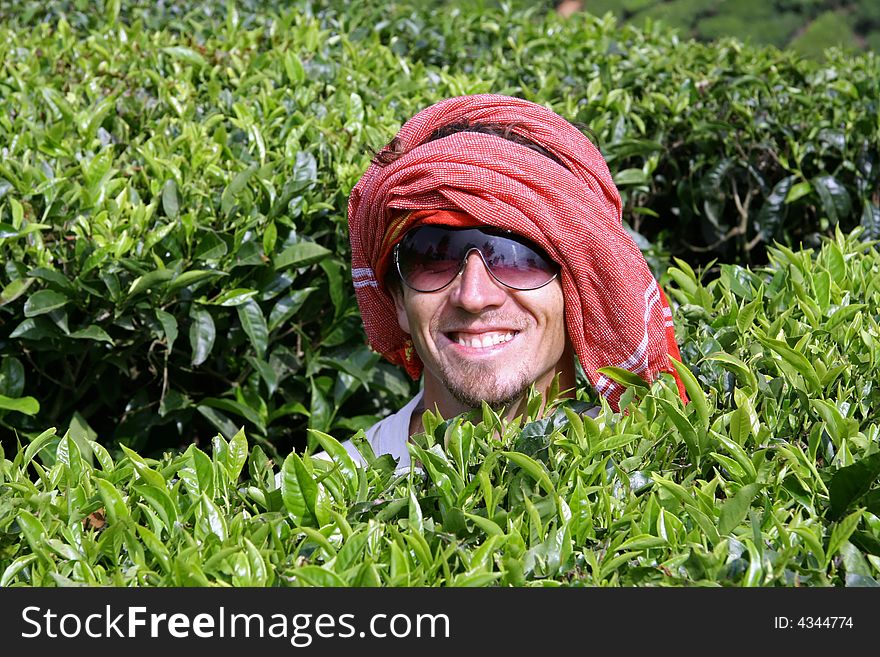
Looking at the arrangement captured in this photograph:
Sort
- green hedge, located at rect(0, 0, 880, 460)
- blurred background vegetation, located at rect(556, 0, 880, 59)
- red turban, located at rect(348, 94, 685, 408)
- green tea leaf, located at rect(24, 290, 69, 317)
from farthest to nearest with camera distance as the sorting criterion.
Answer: blurred background vegetation, located at rect(556, 0, 880, 59), green hedge, located at rect(0, 0, 880, 460), green tea leaf, located at rect(24, 290, 69, 317), red turban, located at rect(348, 94, 685, 408)

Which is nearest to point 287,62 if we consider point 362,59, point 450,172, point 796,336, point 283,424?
point 362,59

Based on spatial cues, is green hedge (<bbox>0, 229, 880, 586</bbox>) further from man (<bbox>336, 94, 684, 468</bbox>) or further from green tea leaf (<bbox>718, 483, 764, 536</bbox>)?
man (<bbox>336, 94, 684, 468</bbox>)

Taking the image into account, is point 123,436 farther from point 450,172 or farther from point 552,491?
point 552,491

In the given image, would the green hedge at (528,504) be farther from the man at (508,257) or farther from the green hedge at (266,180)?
the green hedge at (266,180)

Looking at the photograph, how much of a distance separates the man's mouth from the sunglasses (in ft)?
0.41

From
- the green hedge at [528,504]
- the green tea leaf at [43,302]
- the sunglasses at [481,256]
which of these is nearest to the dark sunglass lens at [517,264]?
the sunglasses at [481,256]

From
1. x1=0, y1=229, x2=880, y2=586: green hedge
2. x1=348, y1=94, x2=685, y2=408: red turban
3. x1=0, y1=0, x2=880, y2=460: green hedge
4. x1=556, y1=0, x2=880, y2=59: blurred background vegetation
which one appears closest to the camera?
x1=0, y1=229, x2=880, y2=586: green hedge

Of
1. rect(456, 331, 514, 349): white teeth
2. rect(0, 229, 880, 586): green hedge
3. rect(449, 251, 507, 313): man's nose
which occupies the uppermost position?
rect(449, 251, 507, 313): man's nose

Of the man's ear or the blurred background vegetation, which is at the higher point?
the blurred background vegetation

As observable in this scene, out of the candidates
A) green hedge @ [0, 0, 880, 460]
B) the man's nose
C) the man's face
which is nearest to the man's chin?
the man's face

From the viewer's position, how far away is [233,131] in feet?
13.5

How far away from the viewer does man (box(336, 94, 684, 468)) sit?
8.61 feet

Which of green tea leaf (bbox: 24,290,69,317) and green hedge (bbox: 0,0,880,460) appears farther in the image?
green hedge (bbox: 0,0,880,460)

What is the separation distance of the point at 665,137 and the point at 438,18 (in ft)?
6.63
